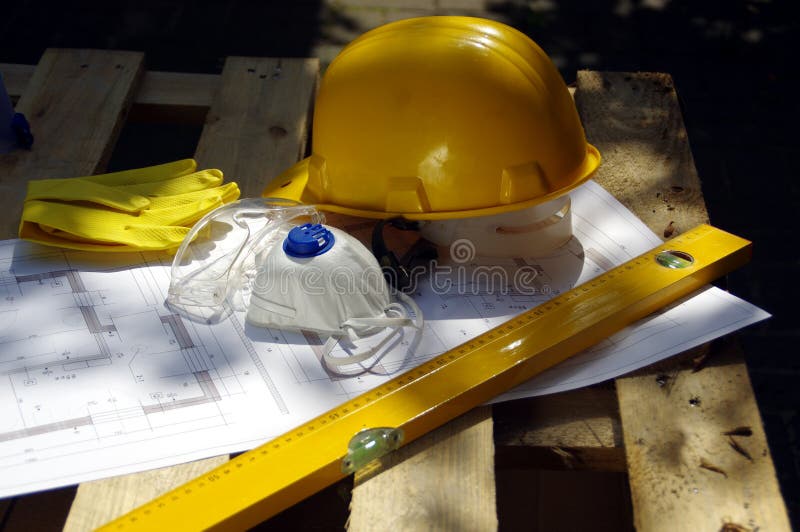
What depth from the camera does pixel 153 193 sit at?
1.74 m

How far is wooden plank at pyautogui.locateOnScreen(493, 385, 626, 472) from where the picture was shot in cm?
131

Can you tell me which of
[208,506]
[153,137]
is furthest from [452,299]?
[153,137]

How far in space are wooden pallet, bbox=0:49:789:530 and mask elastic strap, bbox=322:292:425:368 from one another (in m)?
0.19

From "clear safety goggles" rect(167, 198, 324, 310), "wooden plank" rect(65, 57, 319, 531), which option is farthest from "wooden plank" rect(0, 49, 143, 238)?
"clear safety goggles" rect(167, 198, 324, 310)

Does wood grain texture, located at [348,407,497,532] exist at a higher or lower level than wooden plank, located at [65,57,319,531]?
higher

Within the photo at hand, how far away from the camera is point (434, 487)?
3.93 feet

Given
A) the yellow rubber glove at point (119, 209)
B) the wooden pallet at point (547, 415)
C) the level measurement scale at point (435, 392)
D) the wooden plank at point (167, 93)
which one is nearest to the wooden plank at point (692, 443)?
the wooden pallet at point (547, 415)

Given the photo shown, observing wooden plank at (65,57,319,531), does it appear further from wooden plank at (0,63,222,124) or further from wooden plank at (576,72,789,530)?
wooden plank at (576,72,789,530)

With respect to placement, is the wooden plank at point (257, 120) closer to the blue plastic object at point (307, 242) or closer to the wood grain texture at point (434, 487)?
the blue plastic object at point (307, 242)

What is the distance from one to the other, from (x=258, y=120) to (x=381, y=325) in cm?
73

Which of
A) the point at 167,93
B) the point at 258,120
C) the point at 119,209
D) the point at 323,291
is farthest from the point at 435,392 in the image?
the point at 167,93

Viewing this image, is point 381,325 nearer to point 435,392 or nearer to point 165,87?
point 435,392

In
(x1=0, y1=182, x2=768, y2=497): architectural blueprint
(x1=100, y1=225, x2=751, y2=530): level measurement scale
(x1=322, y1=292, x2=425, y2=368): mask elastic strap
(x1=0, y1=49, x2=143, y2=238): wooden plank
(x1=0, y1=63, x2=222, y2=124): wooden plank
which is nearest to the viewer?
(x1=100, y1=225, x2=751, y2=530): level measurement scale

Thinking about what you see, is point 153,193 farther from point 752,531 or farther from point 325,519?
point 752,531
